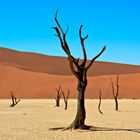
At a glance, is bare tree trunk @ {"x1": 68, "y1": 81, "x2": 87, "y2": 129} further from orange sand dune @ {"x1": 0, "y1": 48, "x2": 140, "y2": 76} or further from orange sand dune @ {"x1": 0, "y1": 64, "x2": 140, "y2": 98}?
orange sand dune @ {"x1": 0, "y1": 48, "x2": 140, "y2": 76}

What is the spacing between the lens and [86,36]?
19234 millimetres

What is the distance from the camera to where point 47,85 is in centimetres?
8962

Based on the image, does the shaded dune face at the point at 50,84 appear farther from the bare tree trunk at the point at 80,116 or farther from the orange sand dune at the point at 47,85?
the bare tree trunk at the point at 80,116

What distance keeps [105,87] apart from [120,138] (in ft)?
233

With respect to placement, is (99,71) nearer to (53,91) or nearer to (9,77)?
(9,77)

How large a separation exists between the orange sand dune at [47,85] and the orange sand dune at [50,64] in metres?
35.5

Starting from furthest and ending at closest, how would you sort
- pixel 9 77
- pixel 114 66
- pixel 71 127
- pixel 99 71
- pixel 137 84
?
1. pixel 114 66
2. pixel 99 71
3. pixel 9 77
4. pixel 137 84
5. pixel 71 127

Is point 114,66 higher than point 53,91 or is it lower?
higher

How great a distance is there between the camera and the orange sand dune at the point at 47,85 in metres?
83.2

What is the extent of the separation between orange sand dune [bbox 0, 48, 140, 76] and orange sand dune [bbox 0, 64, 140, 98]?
35.5 meters

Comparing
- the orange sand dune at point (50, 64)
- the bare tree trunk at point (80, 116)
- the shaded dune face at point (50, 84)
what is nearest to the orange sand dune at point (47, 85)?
the shaded dune face at point (50, 84)

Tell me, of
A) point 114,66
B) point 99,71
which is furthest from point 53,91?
point 114,66

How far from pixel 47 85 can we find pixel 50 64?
186ft

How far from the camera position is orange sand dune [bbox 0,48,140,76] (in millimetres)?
137750
